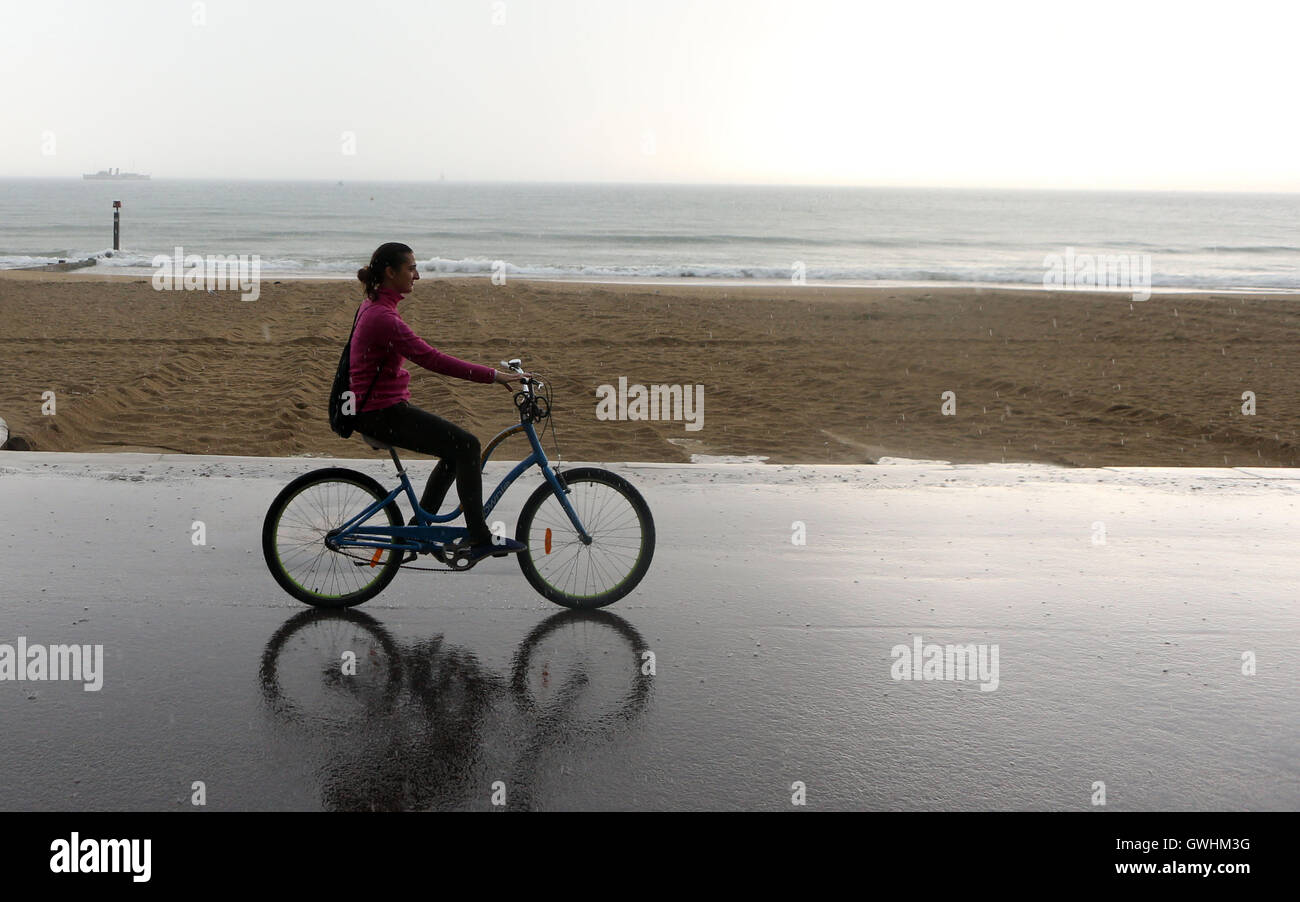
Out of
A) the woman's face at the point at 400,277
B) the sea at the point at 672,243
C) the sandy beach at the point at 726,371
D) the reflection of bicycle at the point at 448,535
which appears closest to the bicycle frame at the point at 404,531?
the reflection of bicycle at the point at 448,535

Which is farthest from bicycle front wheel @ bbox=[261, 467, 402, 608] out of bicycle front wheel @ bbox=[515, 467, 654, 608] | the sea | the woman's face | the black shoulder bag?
the sea

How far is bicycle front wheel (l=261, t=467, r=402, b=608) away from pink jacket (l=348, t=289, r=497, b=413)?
444mm

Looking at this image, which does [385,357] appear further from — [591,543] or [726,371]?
[726,371]

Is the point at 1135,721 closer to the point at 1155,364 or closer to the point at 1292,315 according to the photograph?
the point at 1155,364

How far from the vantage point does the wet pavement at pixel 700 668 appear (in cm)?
398

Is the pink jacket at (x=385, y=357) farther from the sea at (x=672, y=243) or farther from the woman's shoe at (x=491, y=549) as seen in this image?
the sea at (x=672, y=243)

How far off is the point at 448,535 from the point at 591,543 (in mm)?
740

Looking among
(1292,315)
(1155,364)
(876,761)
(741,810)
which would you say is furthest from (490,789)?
(1292,315)

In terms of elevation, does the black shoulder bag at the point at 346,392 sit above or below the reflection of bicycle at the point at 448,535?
above

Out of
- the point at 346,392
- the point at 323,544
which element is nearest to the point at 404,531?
the point at 323,544

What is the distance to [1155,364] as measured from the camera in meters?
16.9

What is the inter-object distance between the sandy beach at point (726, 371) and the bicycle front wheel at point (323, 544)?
4767 mm
